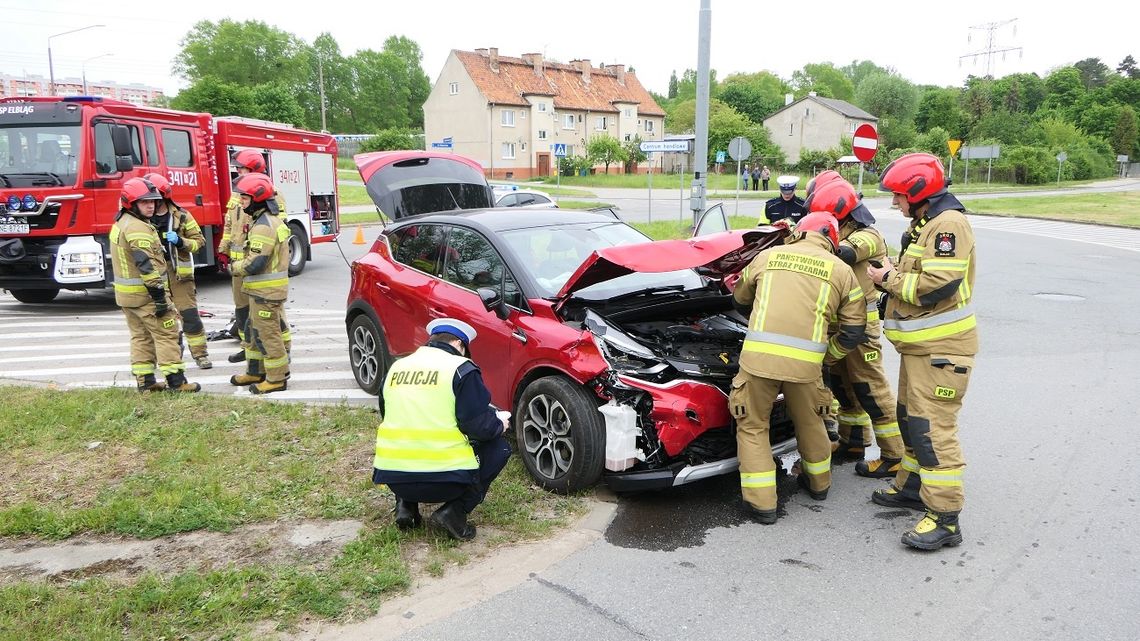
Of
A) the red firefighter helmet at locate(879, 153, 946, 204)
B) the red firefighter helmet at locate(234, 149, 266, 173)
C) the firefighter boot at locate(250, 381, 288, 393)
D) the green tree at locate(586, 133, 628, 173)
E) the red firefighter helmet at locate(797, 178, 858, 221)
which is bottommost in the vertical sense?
the firefighter boot at locate(250, 381, 288, 393)

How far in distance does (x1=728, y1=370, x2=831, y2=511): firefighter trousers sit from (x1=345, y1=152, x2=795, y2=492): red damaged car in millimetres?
149

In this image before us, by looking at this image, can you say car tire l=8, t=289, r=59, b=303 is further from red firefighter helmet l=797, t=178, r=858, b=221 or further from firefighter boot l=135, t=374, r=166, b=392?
red firefighter helmet l=797, t=178, r=858, b=221

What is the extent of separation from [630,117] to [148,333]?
65981 mm

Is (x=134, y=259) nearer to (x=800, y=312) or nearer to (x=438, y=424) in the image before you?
(x=438, y=424)

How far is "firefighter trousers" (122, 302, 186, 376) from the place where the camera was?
6703 mm

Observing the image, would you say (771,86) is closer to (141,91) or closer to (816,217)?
(141,91)

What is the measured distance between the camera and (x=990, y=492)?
4680mm

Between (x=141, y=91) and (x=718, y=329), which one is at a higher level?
(x=141, y=91)

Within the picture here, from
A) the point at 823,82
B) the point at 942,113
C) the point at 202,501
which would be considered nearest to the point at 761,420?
the point at 202,501

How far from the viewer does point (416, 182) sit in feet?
27.5

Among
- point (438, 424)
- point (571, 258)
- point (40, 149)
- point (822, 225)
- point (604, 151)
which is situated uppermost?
point (604, 151)

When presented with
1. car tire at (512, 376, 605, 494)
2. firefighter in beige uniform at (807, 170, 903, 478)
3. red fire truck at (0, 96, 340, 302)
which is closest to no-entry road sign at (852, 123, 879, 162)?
firefighter in beige uniform at (807, 170, 903, 478)

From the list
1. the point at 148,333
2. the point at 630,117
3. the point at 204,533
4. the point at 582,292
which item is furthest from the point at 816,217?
the point at 630,117

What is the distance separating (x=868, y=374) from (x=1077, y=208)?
1300 inches
